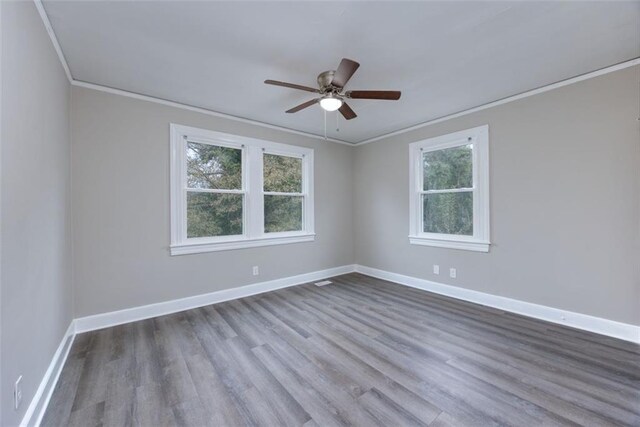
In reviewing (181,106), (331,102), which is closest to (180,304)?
(181,106)

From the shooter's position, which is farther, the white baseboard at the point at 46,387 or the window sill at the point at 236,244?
the window sill at the point at 236,244

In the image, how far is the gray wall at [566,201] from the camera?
2.55 m

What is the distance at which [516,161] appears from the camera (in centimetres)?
324

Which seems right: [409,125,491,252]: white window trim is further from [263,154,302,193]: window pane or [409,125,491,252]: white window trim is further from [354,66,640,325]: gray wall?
[263,154,302,193]: window pane

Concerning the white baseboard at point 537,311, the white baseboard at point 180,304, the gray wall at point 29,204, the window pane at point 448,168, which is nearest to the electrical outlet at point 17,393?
the gray wall at point 29,204

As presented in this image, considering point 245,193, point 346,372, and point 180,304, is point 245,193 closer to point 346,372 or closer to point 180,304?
point 180,304

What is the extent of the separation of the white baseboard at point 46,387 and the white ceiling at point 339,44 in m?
2.48

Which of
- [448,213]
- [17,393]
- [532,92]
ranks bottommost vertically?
[17,393]

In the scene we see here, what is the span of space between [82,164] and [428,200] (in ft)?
14.5

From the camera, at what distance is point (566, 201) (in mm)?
2885

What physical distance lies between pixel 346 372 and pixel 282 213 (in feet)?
9.10

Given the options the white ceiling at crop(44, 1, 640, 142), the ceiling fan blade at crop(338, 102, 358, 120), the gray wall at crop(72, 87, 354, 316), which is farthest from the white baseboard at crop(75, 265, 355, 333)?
the ceiling fan blade at crop(338, 102, 358, 120)

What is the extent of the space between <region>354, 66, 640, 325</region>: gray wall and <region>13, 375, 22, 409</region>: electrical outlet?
167 inches

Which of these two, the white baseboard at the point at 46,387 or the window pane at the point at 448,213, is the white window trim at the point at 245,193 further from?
the window pane at the point at 448,213
